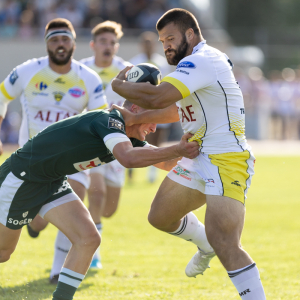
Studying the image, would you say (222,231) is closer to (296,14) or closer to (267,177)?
(267,177)

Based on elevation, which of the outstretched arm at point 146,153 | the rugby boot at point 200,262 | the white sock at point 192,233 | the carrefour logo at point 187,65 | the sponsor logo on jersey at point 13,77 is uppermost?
the carrefour logo at point 187,65

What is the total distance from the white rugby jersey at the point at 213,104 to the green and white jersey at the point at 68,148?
614mm

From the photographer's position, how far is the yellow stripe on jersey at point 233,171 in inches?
163

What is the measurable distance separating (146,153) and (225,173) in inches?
26.9

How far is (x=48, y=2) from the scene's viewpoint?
2291 cm

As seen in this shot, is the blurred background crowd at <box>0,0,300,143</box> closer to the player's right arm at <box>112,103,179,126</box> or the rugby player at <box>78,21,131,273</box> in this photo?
the rugby player at <box>78,21,131,273</box>

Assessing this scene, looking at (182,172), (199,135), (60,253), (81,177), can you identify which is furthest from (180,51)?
(60,253)

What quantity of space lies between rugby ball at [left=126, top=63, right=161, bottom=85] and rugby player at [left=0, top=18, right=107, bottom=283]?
176 centimetres

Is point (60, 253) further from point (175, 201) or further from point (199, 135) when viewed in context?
point (199, 135)

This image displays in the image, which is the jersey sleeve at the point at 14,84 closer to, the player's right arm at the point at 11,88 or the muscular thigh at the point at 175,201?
the player's right arm at the point at 11,88

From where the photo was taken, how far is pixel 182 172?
4.70 meters

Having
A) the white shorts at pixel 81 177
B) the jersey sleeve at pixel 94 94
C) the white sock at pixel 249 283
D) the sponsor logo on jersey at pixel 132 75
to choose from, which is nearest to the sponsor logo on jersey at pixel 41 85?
the jersey sleeve at pixel 94 94

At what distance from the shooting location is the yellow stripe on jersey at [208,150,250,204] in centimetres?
414

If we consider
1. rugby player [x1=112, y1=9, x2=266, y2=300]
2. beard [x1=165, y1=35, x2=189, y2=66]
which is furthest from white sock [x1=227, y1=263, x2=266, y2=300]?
beard [x1=165, y1=35, x2=189, y2=66]
